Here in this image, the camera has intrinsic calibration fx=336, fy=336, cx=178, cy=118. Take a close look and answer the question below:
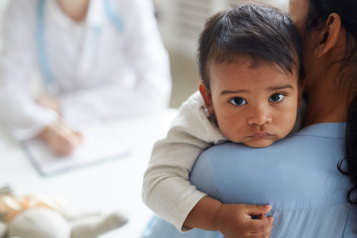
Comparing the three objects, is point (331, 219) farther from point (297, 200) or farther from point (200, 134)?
point (200, 134)

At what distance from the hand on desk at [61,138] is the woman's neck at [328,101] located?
0.69 metres

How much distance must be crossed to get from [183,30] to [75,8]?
208 cm

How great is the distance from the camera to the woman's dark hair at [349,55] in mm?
542

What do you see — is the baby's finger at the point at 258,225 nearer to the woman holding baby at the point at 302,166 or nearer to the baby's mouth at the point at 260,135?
the woman holding baby at the point at 302,166

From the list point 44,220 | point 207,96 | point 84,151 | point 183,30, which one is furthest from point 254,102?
point 183,30

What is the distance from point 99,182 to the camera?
0.94 metres

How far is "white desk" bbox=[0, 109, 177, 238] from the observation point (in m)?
0.86

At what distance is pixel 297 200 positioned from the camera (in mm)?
522

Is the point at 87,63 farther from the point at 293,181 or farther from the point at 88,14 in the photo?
the point at 293,181

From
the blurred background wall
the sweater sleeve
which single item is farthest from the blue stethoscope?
the blurred background wall

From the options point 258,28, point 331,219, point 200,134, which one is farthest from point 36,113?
point 331,219

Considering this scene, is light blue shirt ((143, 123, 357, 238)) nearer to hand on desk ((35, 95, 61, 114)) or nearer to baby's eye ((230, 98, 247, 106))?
baby's eye ((230, 98, 247, 106))

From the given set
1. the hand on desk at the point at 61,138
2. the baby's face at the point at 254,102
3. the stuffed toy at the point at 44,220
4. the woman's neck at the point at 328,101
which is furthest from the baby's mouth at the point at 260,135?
the hand on desk at the point at 61,138

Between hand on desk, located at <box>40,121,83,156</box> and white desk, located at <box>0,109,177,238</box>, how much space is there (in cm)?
9
